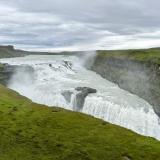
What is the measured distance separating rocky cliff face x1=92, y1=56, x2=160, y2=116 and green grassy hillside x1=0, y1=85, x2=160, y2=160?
5137 centimetres

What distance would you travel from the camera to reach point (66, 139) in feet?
135

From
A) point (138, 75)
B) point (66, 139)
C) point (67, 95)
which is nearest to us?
point (66, 139)

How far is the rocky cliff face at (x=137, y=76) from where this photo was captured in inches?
4284

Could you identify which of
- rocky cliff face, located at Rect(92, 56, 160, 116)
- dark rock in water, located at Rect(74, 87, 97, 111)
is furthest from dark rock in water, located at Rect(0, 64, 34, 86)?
dark rock in water, located at Rect(74, 87, 97, 111)

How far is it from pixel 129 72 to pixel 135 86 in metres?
14.0

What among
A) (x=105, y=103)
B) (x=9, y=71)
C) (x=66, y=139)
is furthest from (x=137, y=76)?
(x=66, y=139)

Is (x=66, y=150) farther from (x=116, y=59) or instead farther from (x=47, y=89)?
(x=116, y=59)

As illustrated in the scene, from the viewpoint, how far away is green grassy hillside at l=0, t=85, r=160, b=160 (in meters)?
38.0

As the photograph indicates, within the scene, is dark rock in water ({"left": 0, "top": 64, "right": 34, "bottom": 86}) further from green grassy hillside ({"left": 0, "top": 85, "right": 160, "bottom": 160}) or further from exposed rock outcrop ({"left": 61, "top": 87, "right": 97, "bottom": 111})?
green grassy hillside ({"left": 0, "top": 85, "right": 160, "bottom": 160})

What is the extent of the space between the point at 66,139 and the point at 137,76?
294ft

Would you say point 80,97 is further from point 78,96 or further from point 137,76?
point 137,76

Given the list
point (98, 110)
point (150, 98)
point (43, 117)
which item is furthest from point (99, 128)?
point (150, 98)

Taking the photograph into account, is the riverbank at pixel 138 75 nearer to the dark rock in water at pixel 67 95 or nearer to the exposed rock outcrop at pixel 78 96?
the exposed rock outcrop at pixel 78 96

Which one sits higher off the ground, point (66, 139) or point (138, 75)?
point (66, 139)
